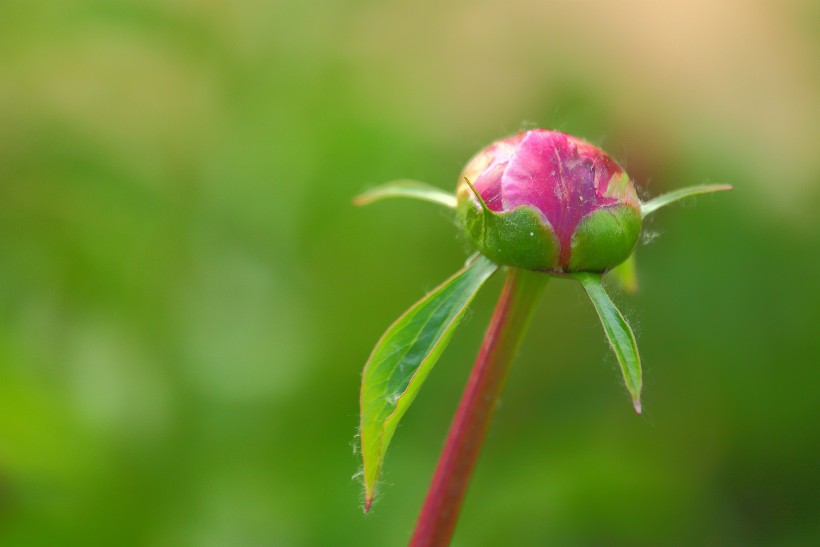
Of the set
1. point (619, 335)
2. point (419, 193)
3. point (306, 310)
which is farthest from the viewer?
point (306, 310)

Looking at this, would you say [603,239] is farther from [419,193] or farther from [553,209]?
[419,193]

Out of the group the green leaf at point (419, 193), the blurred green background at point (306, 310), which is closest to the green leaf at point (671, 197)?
the green leaf at point (419, 193)

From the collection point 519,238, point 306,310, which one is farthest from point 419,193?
point 306,310

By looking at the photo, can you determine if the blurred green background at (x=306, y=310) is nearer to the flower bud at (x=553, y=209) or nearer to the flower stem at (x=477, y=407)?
the flower stem at (x=477, y=407)

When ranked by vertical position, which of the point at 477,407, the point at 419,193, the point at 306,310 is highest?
the point at 419,193

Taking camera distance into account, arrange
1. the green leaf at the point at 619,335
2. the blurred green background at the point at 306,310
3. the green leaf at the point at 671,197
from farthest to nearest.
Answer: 1. the blurred green background at the point at 306,310
2. the green leaf at the point at 671,197
3. the green leaf at the point at 619,335
